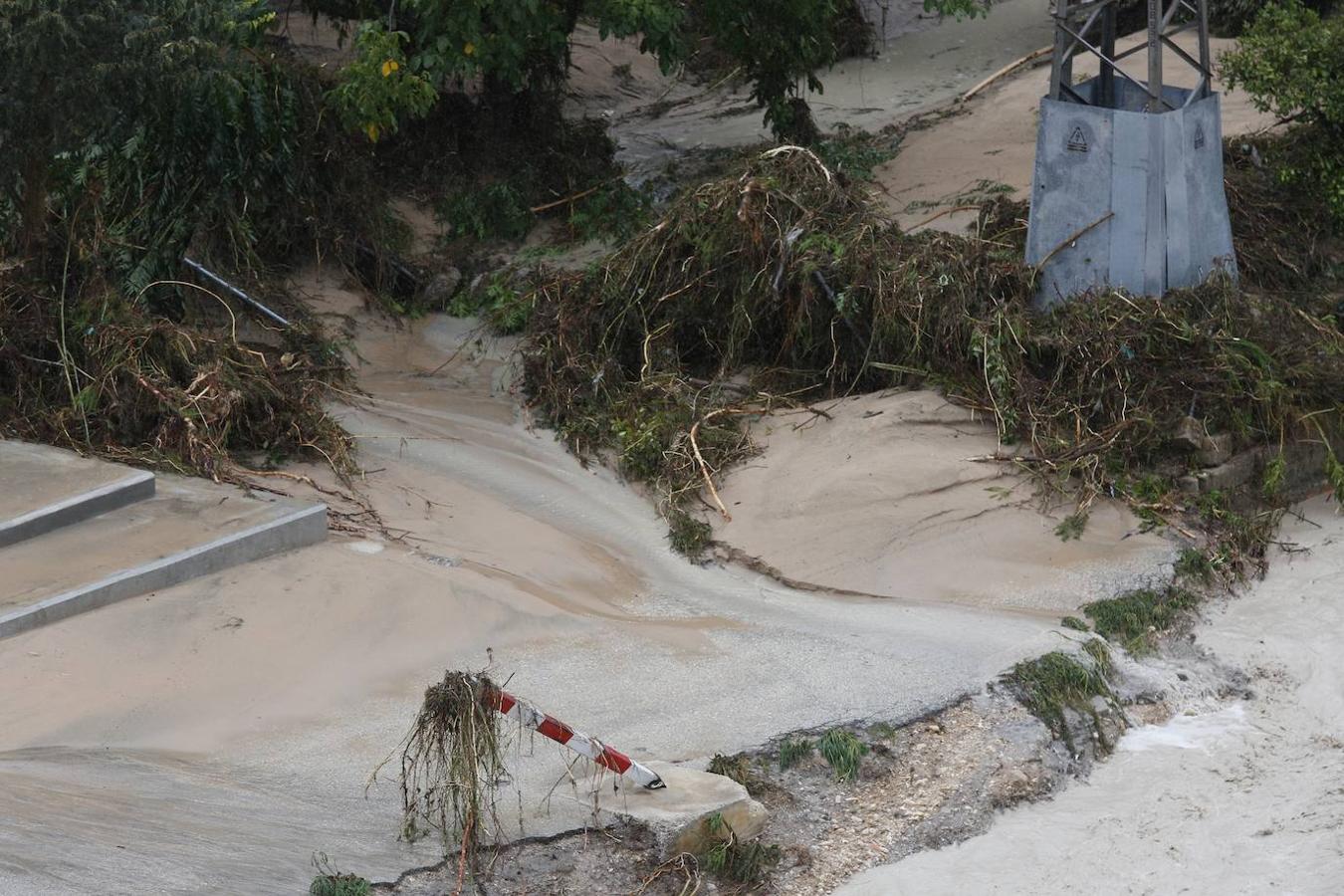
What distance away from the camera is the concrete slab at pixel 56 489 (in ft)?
24.4

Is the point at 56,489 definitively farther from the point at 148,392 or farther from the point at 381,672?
the point at 381,672

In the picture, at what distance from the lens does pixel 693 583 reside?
26.5 ft

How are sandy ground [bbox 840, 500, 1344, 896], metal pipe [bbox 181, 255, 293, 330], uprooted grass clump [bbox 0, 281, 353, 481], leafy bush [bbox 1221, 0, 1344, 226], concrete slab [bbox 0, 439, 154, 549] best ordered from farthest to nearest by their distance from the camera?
metal pipe [bbox 181, 255, 293, 330] → leafy bush [bbox 1221, 0, 1344, 226] → uprooted grass clump [bbox 0, 281, 353, 481] → concrete slab [bbox 0, 439, 154, 549] → sandy ground [bbox 840, 500, 1344, 896]

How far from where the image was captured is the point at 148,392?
29.5 ft

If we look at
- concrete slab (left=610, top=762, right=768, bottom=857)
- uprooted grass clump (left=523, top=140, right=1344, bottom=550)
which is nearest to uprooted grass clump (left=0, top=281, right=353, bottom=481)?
uprooted grass clump (left=523, top=140, right=1344, bottom=550)

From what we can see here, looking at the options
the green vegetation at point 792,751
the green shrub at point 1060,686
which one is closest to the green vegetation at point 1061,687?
the green shrub at point 1060,686

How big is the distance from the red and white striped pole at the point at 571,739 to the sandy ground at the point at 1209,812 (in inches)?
32.6

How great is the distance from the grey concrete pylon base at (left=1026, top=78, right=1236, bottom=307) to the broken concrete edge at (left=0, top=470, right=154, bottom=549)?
518 cm

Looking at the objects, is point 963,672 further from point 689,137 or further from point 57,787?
point 689,137

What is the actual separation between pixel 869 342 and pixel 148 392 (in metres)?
4.14

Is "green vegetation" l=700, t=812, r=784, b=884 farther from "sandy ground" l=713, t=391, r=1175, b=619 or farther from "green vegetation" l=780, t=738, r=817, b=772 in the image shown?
"sandy ground" l=713, t=391, r=1175, b=619

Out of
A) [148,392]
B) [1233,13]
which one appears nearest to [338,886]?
[148,392]

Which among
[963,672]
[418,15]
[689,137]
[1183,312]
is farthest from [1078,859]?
[689,137]

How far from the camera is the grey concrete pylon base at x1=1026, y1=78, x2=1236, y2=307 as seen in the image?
30.5 ft
